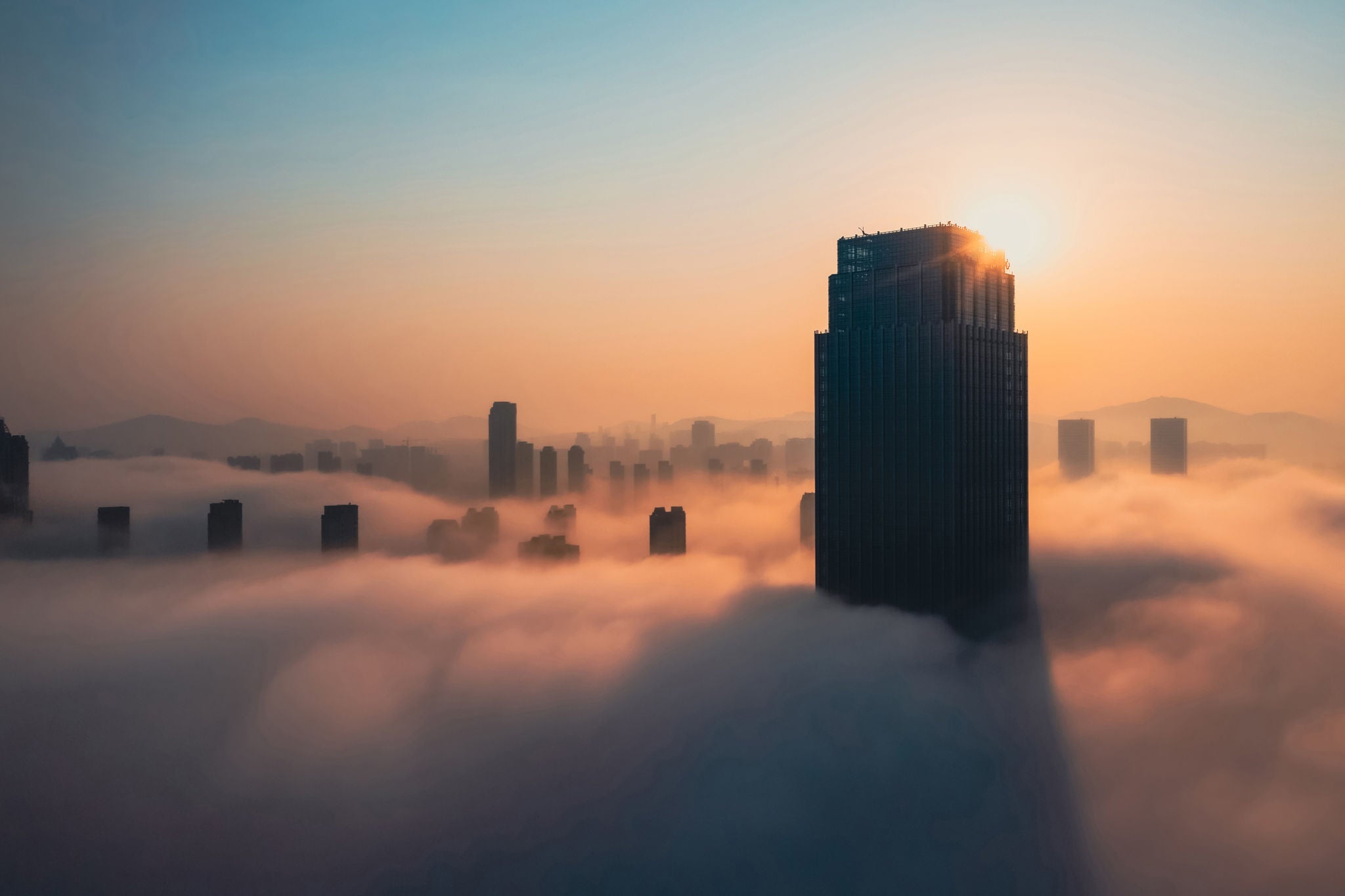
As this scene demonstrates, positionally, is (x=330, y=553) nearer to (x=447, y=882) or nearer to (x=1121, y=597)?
(x=447, y=882)

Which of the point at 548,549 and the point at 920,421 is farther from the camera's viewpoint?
the point at 548,549

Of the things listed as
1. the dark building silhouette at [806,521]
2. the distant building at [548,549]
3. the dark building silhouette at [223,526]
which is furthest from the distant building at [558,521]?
the dark building silhouette at [223,526]

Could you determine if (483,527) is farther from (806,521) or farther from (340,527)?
(806,521)

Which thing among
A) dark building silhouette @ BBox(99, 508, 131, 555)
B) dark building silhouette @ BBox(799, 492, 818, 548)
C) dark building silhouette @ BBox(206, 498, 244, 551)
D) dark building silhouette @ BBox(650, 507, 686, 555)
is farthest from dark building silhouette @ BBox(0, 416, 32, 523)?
dark building silhouette @ BBox(799, 492, 818, 548)

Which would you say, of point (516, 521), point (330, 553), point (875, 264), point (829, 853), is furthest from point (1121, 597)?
point (330, 553)

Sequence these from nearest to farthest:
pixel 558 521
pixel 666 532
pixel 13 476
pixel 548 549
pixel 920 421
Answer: pixel 920 421 < pixel 13 476 < pixel 548 549 < pixel 666 532 < pixel 558 521

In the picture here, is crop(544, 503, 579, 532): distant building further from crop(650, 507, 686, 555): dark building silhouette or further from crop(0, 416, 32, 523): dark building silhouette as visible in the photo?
crop(0, 416, 32, 523): dark building silhouette

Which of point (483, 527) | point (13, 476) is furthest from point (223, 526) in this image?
point (483, 527)
